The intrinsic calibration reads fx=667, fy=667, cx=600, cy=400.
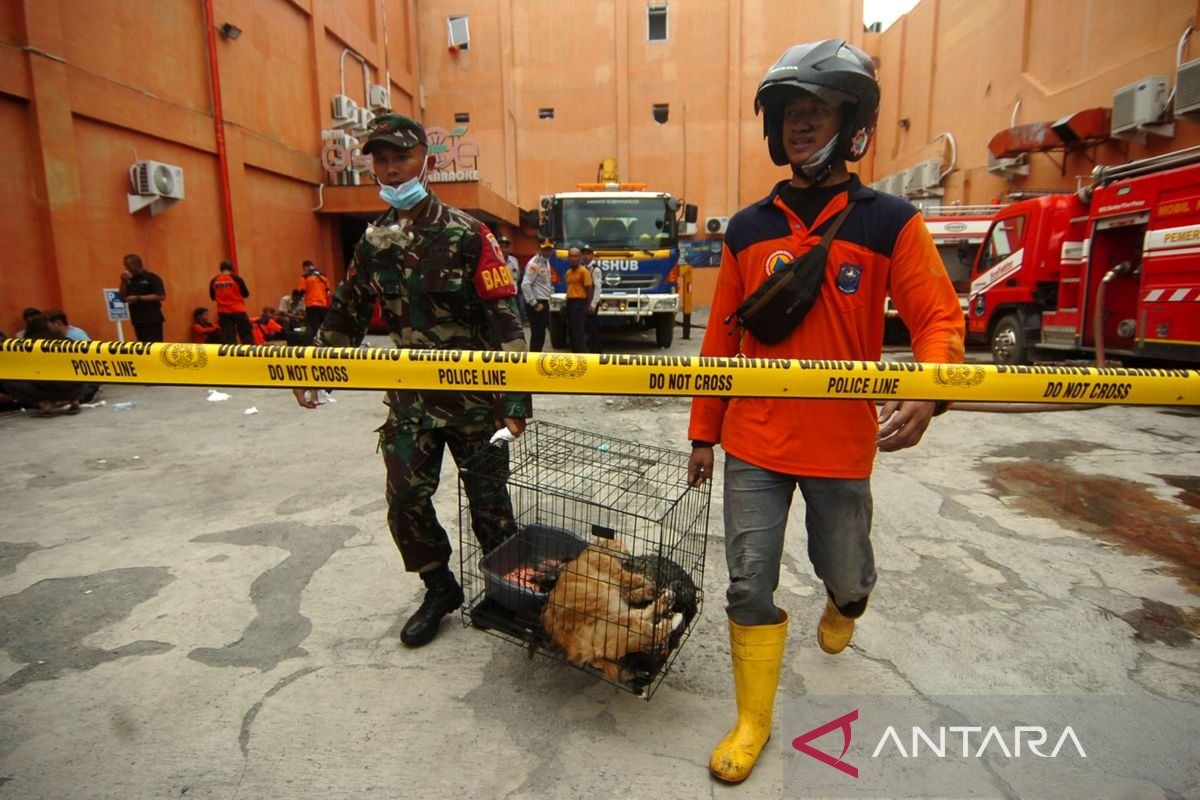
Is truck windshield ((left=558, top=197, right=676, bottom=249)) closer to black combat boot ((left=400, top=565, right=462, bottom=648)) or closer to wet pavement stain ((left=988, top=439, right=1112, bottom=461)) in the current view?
wet pavement stain ((left=988, top=439, right=1112, bottom=461))

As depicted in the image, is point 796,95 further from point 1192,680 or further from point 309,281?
point 309,281

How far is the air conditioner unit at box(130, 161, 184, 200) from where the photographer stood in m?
10.2

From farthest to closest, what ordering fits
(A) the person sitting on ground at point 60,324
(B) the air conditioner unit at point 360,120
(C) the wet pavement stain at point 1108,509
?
(B) the air conditioner unit at point 360,120 → (A) the person sitting on ground at point 60,324 → (C) the wet pavement stain at point 1108,509

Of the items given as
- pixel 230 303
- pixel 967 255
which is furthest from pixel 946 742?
pixel 967 255

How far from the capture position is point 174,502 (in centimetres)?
448

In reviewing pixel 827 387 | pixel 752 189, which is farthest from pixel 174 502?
pixel 752 189

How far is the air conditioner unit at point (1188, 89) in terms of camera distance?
9516 mm

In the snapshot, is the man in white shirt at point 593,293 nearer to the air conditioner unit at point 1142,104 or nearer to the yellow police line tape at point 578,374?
the air conditioner unit at point 1142,104

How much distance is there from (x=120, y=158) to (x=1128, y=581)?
1285 cm

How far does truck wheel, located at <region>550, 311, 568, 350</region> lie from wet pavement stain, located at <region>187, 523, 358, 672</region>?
28.4ft

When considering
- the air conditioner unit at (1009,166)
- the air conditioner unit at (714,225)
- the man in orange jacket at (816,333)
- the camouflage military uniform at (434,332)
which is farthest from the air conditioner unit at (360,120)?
the man in orange jacket at (816,333)

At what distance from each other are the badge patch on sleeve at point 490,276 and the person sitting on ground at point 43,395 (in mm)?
6806

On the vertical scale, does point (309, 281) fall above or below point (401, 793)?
above

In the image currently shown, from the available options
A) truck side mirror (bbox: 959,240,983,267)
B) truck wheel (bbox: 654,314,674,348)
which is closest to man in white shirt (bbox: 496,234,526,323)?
truck wheel (bbox: 654,314,674,348)
